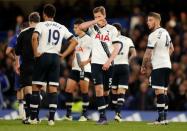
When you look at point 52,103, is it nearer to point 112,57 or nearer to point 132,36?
point 112,57

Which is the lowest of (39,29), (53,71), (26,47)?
(53,71)

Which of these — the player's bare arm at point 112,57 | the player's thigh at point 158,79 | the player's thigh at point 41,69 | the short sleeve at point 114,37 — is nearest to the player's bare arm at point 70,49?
the player's thigh at point 41,69

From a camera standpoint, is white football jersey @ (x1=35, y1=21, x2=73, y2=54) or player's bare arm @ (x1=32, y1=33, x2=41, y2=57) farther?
white football jersey @ (x1=35, y1=21, x2=73, y2=54)

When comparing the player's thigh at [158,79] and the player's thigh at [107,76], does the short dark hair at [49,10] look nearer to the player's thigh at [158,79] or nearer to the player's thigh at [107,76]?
the player's thigh at [107,76]

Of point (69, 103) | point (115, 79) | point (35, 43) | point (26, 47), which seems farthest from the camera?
point (69, 103)

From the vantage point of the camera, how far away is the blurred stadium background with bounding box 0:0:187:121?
2659 centimetres

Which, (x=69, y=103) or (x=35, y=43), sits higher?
(x=35, y=43)

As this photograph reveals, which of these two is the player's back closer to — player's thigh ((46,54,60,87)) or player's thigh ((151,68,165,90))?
player's thigh ((46,54,60,87))

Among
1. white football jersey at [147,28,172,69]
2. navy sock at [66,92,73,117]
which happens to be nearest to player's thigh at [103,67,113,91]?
white football jersey at [147,28,172,69]

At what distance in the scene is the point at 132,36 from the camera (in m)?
30.9

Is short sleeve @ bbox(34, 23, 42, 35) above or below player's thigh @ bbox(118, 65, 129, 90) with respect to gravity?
above

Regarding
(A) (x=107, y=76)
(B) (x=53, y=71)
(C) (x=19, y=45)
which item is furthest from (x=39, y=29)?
(A) (x=107, y=76)

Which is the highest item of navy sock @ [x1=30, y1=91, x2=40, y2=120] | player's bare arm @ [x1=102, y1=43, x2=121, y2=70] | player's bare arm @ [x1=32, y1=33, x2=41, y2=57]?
player's bare arm @ [x1=32, y1=33, x2=41, y2=57]

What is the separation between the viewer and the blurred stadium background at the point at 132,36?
87.2 feet
